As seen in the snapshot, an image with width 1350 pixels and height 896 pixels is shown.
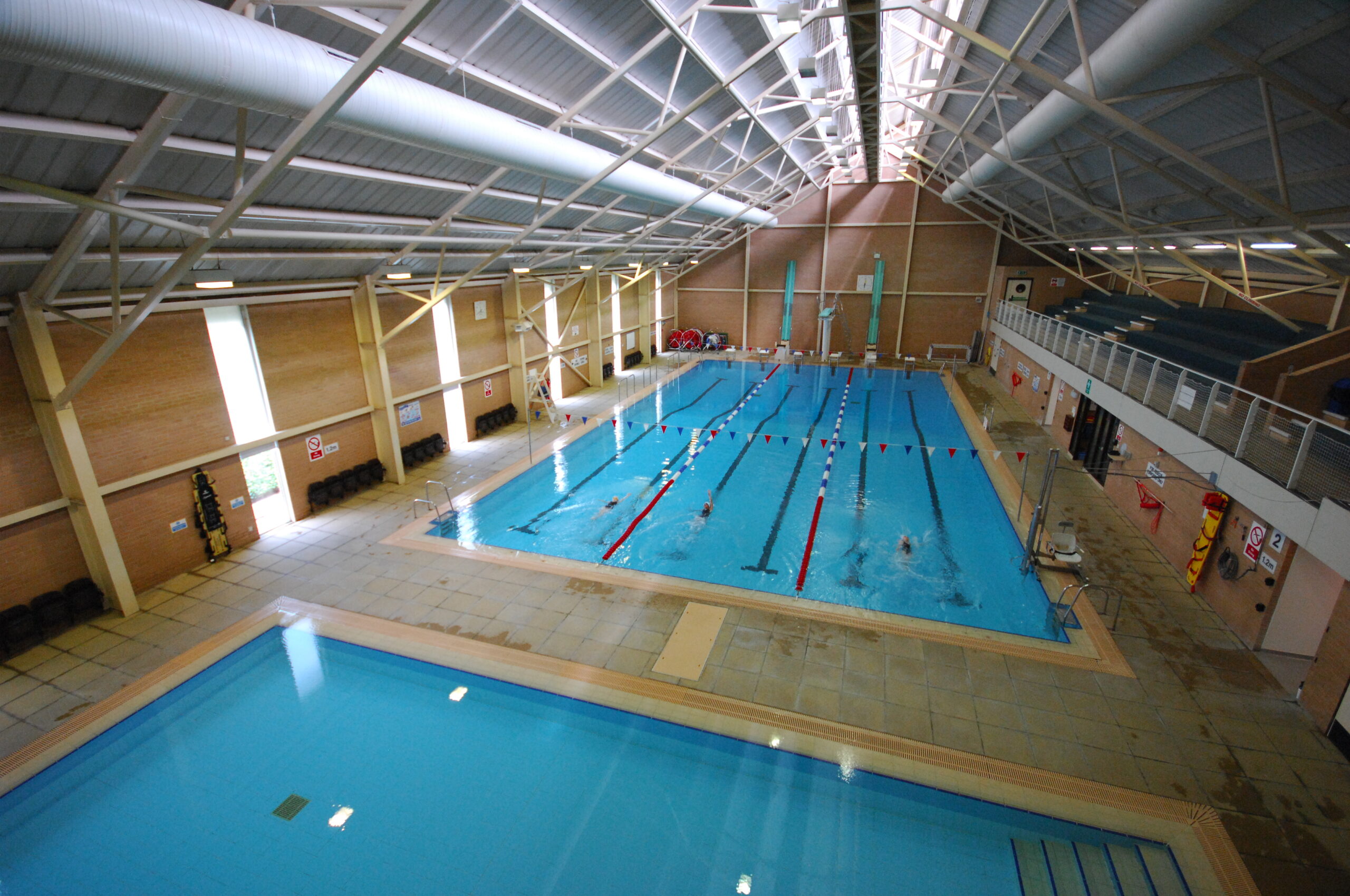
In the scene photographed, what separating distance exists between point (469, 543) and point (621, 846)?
614cm

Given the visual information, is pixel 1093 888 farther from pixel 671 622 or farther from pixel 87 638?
pixel 87 638

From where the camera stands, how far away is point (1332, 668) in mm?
5699

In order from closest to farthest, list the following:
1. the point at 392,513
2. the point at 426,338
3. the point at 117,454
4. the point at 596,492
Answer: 1. the point at 117,454
2. the point at 392,513
3. the point at 596,492
4. the point at 426,338

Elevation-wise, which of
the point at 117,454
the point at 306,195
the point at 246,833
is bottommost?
the point at 246,833

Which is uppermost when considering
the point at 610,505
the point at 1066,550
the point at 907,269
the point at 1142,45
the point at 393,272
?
the point at 1142,45

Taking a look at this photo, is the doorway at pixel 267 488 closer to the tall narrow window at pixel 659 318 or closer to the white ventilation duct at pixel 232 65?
the white ventilation duct at pixel 232 65

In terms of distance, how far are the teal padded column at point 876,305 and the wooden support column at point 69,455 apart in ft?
82.2

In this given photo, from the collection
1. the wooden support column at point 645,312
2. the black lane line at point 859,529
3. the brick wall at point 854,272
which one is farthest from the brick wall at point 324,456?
the brick wall at point 854,272

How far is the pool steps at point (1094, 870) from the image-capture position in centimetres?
442

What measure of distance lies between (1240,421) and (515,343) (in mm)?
15167

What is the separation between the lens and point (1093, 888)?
4.46 metres

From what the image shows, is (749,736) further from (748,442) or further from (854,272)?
(854,272)

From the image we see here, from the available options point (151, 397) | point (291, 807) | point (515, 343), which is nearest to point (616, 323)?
point (515, 343)

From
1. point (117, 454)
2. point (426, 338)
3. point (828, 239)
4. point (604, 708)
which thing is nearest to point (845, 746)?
point (604, 708)
